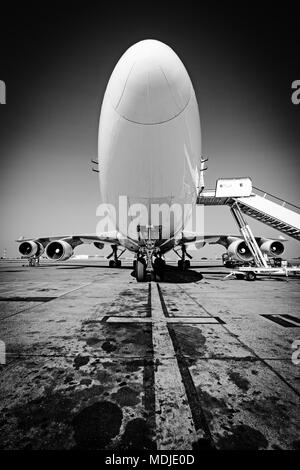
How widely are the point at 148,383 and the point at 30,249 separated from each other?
20066 millimetres

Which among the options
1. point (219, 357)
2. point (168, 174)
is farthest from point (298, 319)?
point (168, 174)

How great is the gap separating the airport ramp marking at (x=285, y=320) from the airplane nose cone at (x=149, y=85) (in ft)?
16.2

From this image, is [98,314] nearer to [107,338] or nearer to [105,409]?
[107,338]

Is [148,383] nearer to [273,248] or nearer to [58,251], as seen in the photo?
[273,248]

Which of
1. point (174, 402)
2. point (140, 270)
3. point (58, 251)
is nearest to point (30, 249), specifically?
point (58, 251)

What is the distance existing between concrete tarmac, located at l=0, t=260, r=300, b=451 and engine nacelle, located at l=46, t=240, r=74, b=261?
42.6 ft

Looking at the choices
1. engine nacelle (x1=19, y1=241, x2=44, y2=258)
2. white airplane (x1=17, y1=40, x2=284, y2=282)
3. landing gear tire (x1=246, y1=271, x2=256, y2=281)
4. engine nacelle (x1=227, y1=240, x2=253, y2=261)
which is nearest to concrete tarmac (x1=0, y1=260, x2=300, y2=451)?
white airplane (x1=17, y1=40, x2=284, y2=282)

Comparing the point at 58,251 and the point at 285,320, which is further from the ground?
the point at 58,251

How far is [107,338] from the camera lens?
10.5 feet

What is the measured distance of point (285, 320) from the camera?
4.29 m

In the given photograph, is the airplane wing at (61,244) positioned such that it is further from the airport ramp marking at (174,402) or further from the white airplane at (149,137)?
the airport ramp marking at (174,402)

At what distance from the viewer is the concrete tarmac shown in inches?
57.0

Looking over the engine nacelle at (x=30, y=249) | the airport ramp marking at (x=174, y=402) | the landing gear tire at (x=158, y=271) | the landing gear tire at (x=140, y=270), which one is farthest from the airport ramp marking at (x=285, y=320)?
the engine nacelle at (x=30, y=249)
